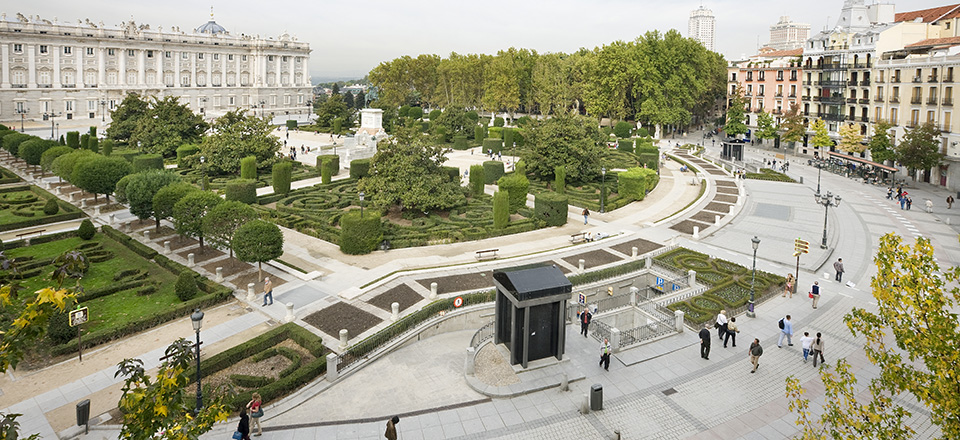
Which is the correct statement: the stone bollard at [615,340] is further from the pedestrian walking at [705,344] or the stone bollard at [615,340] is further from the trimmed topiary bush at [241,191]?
the trimmed topiary bush at [241,191]

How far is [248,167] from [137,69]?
7293 cm

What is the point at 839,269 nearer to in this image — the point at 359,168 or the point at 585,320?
the point at 585,320

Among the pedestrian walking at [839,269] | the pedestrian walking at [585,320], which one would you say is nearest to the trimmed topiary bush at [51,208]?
the pedestrian walking at [585,320]

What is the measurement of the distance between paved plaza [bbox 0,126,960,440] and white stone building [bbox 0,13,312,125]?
85.2 meters

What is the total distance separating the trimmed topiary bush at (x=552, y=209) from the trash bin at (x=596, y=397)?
2123 cm

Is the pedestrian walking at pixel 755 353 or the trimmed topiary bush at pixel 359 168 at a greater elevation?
the trimmed topiary bush at pixel 359 168

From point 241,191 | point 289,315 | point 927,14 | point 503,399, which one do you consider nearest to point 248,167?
point 241,191

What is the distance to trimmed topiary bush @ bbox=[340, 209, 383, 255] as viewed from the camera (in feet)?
104

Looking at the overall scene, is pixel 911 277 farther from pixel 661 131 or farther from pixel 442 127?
pixel 661 131

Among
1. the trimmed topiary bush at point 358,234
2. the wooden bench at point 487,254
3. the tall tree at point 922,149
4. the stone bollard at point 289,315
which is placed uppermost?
the tall tree at point 922,149

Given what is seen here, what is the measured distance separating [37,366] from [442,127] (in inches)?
2425

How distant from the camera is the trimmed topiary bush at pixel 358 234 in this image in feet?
104

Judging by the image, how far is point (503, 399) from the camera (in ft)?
59.7

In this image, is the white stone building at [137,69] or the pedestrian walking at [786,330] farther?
the white stone building at [137,69]
